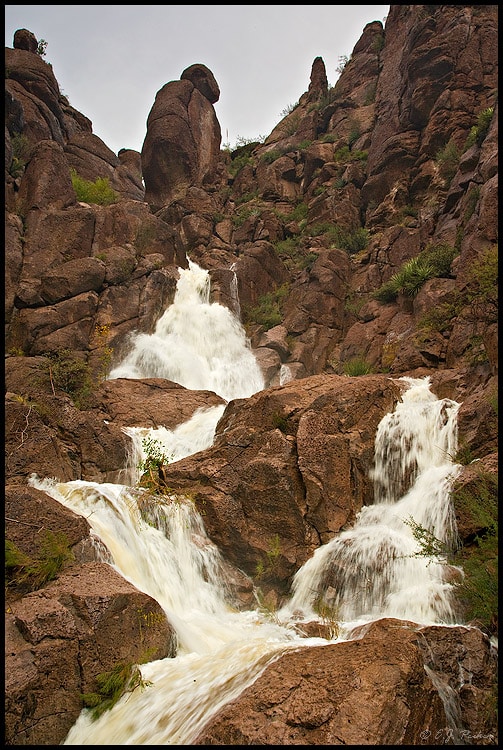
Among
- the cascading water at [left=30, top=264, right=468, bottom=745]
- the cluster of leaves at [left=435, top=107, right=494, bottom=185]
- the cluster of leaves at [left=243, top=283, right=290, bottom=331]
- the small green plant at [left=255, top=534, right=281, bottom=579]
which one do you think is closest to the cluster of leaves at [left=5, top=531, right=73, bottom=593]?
the cascading water at [left=30, top=264, right=468, bottom=745]

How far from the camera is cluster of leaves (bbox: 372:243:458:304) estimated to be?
61.6ft

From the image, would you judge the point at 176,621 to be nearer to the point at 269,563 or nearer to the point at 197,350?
the point at 269,563

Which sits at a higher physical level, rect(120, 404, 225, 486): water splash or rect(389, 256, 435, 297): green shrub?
rect(389, 256, 435, 297): green shrub

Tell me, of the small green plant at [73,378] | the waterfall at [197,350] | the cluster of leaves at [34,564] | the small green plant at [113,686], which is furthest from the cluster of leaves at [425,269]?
the small green plant at [113,686]

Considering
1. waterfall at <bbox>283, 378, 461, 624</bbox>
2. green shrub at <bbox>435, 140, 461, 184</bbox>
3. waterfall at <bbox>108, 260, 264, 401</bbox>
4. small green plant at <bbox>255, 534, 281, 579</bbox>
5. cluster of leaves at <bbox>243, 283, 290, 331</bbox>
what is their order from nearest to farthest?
waterfall at <bbox>283, 378, 461, 624</bbox>, small green plant at <bbox>255, 534, 281, 579</bbox>, waterfall at <bbox>108, 260, 264, 401</bbox>, cluster of leaves at <bbox>243, 283, 290, 331</bbox>, green shrub at <bbox>435, 140, 461, 184</bbox>

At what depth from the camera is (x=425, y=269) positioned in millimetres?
18906

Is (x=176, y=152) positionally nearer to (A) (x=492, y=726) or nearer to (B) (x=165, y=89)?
(B) (x=165, y=89)

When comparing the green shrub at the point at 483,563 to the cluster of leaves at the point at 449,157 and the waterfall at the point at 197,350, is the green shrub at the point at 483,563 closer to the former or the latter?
the waterfall at the point at 197,350

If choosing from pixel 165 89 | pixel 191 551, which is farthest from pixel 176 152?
pixel 191 551

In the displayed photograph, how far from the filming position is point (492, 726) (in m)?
4.81

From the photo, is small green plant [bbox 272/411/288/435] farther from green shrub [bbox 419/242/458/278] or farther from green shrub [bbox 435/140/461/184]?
green shrub [bbox 435/140/461/184]

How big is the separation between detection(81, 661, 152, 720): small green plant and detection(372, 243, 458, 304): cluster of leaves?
1626 cm

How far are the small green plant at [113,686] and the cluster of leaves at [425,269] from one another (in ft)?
53.3

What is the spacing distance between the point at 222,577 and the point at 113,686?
3.87 metres
